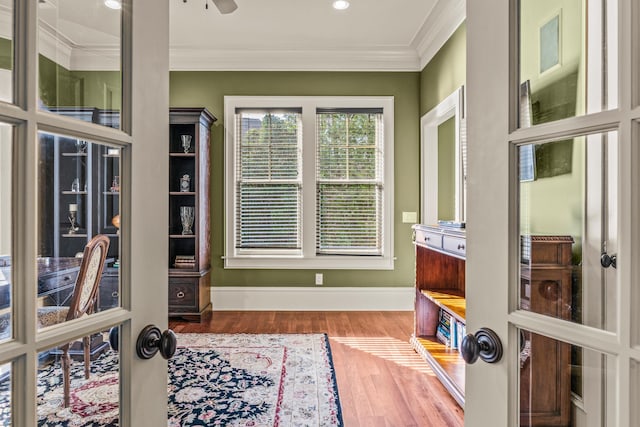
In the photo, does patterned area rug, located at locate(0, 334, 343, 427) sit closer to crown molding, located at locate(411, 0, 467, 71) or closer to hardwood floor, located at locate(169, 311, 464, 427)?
hardwood floor, located at locate(169, 311, 464, 427)

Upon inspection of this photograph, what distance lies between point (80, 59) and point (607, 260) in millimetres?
972

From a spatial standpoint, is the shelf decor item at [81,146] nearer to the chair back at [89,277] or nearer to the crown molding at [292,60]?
the chair back at [89,277]

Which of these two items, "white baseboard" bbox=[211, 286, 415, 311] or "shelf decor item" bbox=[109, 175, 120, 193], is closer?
"shelf decor item" bbox=[109, 175, 120, 193]

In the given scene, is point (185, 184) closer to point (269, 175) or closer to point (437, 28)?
point (269, 175)

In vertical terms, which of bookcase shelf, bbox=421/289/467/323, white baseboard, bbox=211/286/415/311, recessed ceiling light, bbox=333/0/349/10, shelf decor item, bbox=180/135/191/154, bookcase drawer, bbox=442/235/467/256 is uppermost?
recessed ceiling light, bbox=333/0/349/10

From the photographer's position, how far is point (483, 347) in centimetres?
79

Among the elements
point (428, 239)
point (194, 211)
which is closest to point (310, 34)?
point (194, 211)

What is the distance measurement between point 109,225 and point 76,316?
17 cm

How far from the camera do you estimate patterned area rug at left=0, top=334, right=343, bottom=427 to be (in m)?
2.11

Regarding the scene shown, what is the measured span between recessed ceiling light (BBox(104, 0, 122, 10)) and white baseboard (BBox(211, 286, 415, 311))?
3839 millimetres

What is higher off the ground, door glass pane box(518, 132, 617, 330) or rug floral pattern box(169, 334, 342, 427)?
door glass pane box(518, 132, 617, 330)

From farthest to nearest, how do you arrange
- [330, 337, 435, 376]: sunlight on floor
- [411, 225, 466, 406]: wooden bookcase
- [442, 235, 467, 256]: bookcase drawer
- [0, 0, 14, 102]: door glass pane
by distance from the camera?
[330, 337, 435, 376]: sunlight on floor < [411, 225, 466, 406]: wooden bookcase < [442, 235, 467, 256]: bookcase drawer < [0, 0, 14, 102]: door glass pane

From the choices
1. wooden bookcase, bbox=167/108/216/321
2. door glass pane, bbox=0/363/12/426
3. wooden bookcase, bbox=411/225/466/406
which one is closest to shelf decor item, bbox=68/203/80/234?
door glass pane, bbox=0/363/12/426

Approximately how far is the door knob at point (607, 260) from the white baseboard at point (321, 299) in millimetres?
3762
